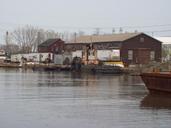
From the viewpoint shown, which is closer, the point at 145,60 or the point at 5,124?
the point at 5,124

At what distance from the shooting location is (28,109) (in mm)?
21141

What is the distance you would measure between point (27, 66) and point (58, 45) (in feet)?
54.4

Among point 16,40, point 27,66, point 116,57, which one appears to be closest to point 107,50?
Answer: point 116,57

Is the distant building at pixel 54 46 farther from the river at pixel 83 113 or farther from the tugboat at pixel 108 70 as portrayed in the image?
the river at pixel 83 113

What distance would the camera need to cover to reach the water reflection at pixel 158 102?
77.3ft

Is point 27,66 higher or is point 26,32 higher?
point 26,32

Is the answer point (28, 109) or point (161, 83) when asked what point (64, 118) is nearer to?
point (28, 109)

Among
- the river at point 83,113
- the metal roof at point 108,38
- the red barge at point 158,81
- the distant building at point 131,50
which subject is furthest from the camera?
the metal roof at point 108,38

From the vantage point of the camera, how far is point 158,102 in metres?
25.7

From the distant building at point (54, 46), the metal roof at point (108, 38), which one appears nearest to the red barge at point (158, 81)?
the metal roof at point (108, 38)

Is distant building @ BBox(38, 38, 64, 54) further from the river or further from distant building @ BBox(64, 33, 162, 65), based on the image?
the river

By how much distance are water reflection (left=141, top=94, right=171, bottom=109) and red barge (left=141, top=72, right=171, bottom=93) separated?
49 cm

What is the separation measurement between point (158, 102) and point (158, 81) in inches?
182

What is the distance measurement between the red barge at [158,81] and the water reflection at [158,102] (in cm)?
49
